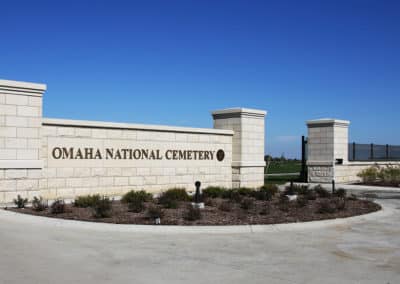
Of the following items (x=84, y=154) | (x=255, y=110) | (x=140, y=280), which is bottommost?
(x=140, y=280)

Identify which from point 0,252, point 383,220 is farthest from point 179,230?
point 383,220

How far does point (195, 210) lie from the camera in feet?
38.3

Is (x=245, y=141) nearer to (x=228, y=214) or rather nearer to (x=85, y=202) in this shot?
Result: (x=228, y=214)

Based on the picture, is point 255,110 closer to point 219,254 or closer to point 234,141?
point 234,141

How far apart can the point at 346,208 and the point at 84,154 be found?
8.33 meters

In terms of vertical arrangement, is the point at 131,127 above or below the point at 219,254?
above

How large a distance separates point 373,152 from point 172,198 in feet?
63.5

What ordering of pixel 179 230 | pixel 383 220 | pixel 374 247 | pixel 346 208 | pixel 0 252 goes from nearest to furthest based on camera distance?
pixel 0 252
pixel 374 247
pixel 179 230
pixel 383 220
pixel 346 208

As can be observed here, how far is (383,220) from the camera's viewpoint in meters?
12.4

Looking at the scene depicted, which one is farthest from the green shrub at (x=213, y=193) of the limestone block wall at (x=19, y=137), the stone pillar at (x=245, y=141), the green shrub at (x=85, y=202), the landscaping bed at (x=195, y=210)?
the limestone block wall at (x=19, y=137)

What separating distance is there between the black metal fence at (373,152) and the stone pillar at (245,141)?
30.6 feet

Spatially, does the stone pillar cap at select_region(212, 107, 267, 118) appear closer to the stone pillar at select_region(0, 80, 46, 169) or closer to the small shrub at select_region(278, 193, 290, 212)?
the small shrub at select_region(278, 193, 290, 212)

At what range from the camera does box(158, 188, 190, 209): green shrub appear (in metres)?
13.5

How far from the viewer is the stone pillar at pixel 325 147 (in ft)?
86.5
